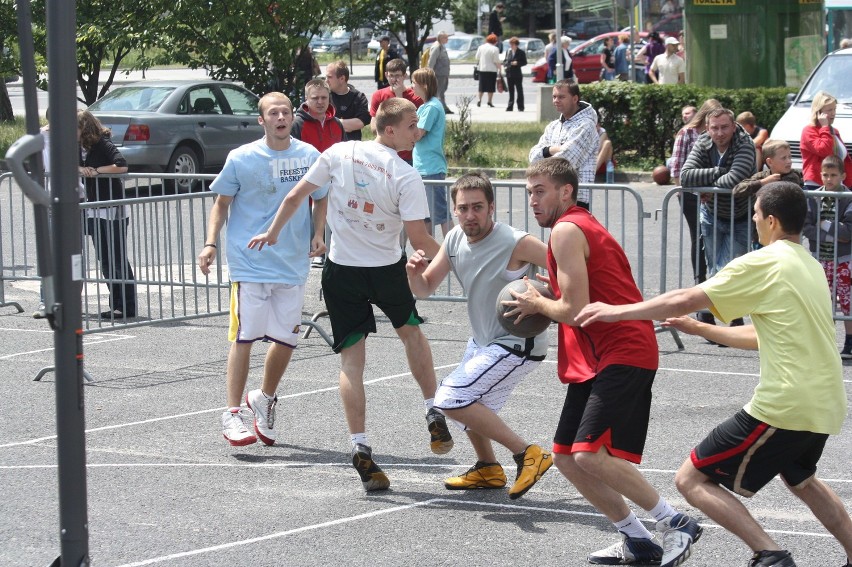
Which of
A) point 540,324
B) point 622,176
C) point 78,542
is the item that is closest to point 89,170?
point 540,324

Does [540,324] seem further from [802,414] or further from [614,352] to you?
[802,414]

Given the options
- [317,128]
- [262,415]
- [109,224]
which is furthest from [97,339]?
[262,415]

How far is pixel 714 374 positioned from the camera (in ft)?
29.2

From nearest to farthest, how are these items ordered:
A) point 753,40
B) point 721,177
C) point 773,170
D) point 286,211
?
point 286,211, point 773,170, point 721,177, point 753,40

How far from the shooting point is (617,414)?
5.19 metres

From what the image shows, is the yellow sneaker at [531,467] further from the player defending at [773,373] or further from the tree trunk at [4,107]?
the tree trunk at [4,107]

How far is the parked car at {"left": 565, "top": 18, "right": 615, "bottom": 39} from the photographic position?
177ft

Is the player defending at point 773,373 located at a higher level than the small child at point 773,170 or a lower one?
lower

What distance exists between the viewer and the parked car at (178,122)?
18859mm

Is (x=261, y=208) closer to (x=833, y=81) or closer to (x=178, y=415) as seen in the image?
(x=178, y=415)

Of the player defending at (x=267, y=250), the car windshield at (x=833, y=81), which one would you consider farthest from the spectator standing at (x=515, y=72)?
the player defending at (x=267, y=250)

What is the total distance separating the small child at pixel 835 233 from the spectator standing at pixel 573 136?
2.18m

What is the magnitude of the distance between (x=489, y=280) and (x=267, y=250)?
1785 millimetres

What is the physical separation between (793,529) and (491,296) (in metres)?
1.70
